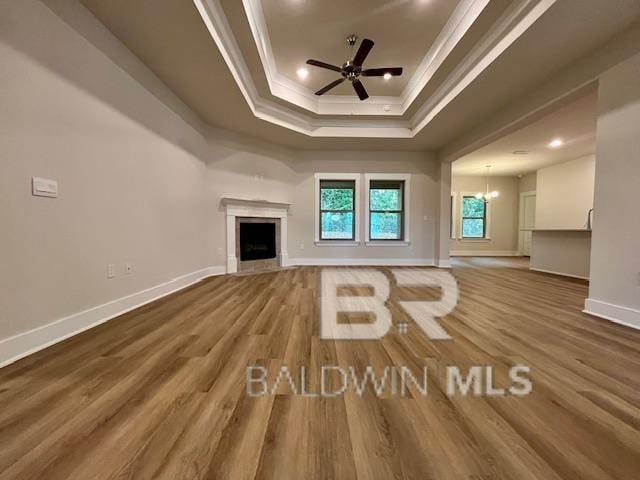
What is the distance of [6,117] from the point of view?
1.70 m

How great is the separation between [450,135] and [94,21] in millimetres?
5456

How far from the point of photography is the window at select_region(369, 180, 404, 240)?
6551 mm

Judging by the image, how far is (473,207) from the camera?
31.9 feet

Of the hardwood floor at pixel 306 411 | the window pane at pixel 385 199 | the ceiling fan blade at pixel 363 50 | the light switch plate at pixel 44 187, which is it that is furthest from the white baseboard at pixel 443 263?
the light switch plate at pixel 44 187

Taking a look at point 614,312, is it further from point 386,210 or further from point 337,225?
point 337,225

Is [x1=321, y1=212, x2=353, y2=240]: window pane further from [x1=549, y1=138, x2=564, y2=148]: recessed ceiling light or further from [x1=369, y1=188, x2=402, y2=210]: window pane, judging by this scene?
[x1=549, y1=138, x2=564, y2=148]: recessed ceiling light

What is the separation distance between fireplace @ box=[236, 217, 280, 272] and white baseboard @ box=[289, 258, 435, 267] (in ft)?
2.33

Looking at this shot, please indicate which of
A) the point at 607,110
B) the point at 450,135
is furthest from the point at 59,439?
the point at 450,135

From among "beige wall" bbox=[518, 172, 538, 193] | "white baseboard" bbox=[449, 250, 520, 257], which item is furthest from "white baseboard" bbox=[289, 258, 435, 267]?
"beige wall" bbox=[518, 172, 538, 193]

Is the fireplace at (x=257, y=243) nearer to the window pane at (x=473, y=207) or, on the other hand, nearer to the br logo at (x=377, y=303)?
the br logo at (x=377, y=303)

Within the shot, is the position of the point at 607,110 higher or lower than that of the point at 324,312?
higher

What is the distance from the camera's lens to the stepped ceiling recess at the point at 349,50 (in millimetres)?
2398

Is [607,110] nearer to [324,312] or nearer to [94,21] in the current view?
[324,312]

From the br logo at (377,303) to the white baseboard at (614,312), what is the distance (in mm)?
1256
